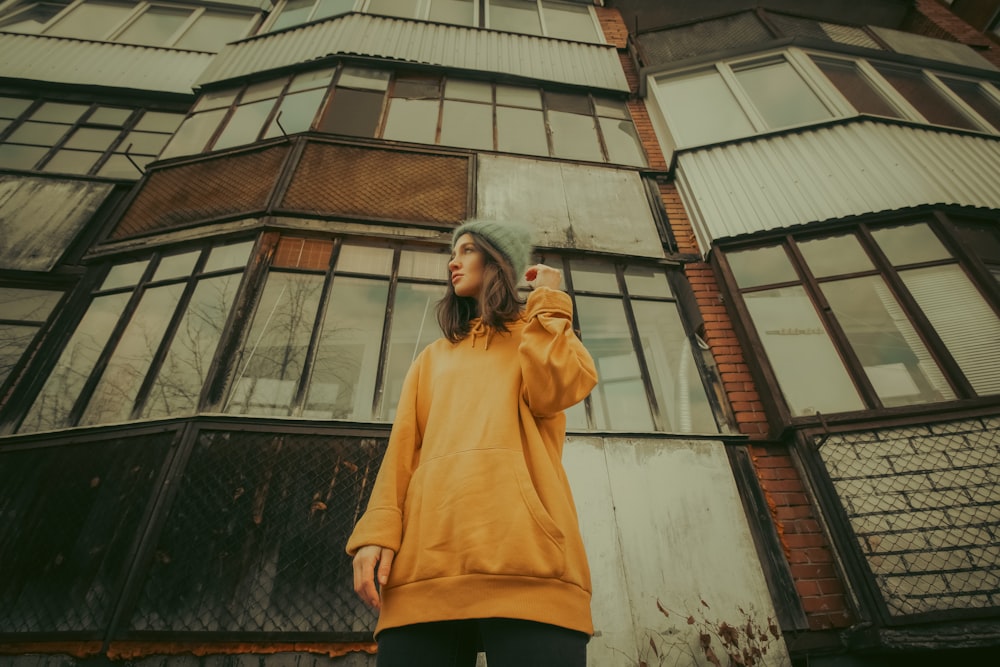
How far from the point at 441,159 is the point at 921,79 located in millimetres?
8249

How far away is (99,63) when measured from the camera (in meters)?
8.41

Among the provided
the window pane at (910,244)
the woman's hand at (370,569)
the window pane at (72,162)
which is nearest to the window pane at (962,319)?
the window pane at (910,244)

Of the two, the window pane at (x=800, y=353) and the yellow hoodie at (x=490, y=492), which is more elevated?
the window pane at (x=800, y=353)

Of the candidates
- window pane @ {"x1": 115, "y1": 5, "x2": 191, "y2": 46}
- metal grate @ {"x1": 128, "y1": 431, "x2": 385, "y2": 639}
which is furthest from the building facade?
window pane @ {"x1": 115, "y1": 5, "x2": 191, "y2": 46}

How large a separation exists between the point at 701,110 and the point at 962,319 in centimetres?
452

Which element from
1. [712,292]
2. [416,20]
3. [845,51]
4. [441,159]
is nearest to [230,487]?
[441,159]

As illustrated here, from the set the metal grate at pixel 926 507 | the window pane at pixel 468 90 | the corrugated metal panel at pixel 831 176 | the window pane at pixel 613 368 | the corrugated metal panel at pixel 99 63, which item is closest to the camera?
the metal grate at pixel 926 507

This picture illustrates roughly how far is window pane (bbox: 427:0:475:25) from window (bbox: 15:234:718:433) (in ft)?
20.1

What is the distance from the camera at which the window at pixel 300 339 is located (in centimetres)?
402

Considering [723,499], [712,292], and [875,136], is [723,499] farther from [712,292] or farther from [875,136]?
[875,136]

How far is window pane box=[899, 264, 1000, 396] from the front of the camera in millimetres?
3918

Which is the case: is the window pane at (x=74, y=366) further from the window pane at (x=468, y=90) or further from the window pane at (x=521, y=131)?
the window pane at (x=468, y=90)

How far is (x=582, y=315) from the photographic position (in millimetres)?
5086

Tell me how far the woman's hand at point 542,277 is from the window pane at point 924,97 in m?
8.24
